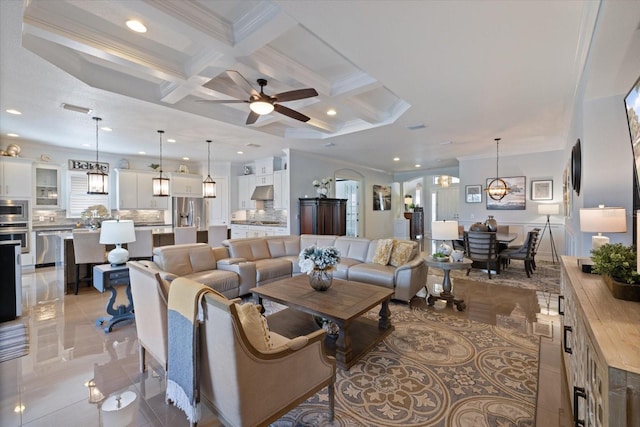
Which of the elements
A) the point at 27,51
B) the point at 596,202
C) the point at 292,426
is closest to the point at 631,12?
the point at 596,202

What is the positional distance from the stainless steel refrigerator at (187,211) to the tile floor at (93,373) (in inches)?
178

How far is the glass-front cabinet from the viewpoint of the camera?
640 cm

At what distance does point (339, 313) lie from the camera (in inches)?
96.8

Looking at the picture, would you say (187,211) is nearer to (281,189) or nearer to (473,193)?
(281,189)

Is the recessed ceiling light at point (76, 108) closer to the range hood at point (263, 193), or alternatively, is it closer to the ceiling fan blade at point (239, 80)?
the ceiling fan blade at point (239, 80)

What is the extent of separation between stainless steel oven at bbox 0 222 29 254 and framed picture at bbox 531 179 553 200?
1224 centimetres

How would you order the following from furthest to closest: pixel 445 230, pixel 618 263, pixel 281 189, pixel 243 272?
pixel 281 189, pixel 243 272, pixel 445 230, pixel 618 263

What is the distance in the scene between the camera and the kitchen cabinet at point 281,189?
23.3 ft

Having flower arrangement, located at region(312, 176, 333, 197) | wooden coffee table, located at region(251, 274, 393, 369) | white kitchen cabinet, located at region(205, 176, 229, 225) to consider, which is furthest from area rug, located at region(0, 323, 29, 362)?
white kitchen cabinet, located at region(205, 176, 229, 225)

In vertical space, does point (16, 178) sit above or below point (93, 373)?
above

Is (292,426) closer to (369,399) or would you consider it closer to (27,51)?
(369,399)

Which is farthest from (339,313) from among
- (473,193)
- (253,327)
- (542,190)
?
(542,190)

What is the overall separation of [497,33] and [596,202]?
2.04 meters

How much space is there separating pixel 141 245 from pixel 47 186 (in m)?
3.74
